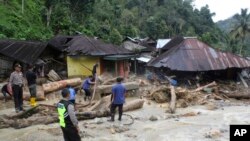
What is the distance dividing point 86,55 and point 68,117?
1975 cm

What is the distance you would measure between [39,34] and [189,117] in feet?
91.5

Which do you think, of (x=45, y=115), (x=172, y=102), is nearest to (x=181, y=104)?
(x=172, y=102)

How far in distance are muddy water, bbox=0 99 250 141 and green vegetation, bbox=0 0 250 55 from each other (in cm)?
2187

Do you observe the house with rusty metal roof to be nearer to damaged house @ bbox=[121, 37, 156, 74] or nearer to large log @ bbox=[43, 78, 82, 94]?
large log @ bbox=[43, 78, 82, 94]

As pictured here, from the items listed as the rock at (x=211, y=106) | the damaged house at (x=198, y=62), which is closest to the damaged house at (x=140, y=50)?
the damaged house at (x=198, y=62)

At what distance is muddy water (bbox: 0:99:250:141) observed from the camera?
1120 cm

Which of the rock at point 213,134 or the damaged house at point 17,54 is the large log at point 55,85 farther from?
the rock at point 213,134

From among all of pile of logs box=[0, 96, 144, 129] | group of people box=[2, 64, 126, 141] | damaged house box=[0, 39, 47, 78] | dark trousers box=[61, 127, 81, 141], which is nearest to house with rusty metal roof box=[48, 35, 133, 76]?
damaged house box=[0, 39, 47, 78]

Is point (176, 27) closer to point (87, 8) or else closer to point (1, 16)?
point (87, 8)

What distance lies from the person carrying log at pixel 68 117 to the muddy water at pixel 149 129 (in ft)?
9.26

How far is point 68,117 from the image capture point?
8023 millimetres

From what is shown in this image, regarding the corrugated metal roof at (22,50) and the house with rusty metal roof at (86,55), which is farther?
the house with rusty metal roof at (86,55)

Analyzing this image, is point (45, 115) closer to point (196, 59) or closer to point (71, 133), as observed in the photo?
point (71, 133)

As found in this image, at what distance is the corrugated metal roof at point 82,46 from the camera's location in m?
27.5
